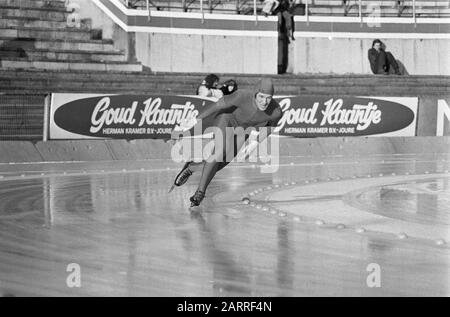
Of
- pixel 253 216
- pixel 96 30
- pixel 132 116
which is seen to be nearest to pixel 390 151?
pixel 132 116

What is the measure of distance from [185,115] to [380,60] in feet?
31.1

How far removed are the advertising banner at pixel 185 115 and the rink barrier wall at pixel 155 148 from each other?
7.2 inches

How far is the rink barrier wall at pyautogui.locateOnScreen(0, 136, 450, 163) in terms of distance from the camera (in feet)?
73.5

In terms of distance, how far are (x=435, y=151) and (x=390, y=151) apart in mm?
1280

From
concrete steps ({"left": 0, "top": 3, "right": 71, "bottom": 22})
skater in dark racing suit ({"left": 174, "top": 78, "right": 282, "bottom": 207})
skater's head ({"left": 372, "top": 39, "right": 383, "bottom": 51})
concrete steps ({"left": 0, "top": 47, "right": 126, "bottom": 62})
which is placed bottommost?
skater in dark racing suit ({"left": 174, "top": 78, "right": 282, "bottom": 207})

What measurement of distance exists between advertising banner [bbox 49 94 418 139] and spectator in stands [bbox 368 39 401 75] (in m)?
4.90

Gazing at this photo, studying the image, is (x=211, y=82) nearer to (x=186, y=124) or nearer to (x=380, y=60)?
(x=186, y=124)

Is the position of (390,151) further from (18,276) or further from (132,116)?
(18,276)

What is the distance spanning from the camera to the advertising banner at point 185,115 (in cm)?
2328

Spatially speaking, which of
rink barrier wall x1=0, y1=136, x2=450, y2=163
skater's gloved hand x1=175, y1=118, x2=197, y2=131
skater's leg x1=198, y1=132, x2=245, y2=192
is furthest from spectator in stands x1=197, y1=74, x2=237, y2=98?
skater's leg x1=198, y1=132, x2=245, y2=192

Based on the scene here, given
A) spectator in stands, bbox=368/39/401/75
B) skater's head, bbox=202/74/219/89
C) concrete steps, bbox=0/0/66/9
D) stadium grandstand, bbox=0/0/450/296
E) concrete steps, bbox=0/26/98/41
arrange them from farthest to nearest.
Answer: spectator in stands, bbox=368/39/401/75 → concrete steps, bbox=0/0/66/9 → concrete steps, bbox=0/26/98/41 → skater's head, bbox=202/74/219/89 → stadium grandstand, bbox=0/0/450/296

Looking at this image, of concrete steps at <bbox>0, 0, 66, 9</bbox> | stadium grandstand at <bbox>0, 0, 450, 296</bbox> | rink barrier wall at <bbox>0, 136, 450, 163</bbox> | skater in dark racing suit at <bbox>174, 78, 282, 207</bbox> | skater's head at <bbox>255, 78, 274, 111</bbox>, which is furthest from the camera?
concrete steps at <bbox>0, 0, 66, 9</bbox>

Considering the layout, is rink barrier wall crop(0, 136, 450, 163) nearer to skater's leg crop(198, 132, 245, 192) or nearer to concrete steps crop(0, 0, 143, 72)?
concrete steps crop(0, 0, 143, 72)

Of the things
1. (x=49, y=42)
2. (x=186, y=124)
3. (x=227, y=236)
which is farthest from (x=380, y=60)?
(x=227, y=236)
